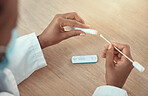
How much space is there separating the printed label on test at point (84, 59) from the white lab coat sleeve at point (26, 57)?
0.12 m

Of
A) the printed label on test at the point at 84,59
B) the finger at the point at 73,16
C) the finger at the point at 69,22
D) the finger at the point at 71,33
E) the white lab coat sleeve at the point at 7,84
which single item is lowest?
the white lab coat sleeve at the point at 7,84

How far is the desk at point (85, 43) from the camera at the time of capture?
2.38 feet

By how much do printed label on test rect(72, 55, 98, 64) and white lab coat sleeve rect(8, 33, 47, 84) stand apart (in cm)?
12

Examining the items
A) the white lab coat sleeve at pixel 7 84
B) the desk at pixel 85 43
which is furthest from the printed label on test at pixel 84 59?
the white lab coat sleeve at pixel 7 84

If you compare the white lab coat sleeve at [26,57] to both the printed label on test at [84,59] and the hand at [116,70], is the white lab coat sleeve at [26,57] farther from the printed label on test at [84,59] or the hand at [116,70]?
the hand at [116,70]

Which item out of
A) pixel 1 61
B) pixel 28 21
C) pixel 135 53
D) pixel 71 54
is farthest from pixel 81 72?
pixel 1 61

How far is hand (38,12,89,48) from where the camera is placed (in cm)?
76

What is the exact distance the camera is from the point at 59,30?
0.78 meters

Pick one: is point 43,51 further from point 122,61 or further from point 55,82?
point 122,61

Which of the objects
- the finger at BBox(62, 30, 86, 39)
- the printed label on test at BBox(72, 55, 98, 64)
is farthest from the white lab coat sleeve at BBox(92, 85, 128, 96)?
the finger at BBox(62, 30, 86, 39)

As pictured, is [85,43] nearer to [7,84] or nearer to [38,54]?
[38,54]

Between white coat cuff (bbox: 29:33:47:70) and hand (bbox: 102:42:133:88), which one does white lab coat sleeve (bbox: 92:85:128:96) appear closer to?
hand (bbox: 102:42:133:88)

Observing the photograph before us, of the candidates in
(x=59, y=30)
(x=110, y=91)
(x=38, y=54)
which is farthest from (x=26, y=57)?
(x=110, y=91)

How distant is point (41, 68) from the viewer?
77 centimetres
